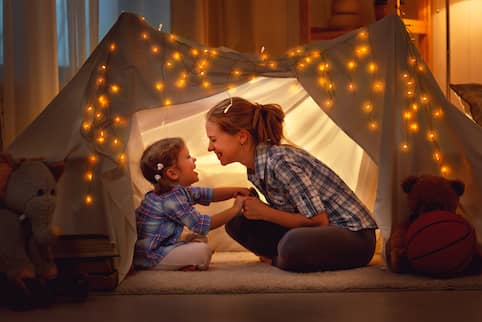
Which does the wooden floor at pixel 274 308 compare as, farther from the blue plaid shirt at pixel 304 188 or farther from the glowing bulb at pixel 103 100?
the glowing bulb at pixel 103 100

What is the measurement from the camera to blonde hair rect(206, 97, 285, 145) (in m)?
2.84

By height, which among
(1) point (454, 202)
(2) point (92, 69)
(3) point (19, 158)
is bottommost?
(1) point (454, 202)

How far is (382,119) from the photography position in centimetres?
271

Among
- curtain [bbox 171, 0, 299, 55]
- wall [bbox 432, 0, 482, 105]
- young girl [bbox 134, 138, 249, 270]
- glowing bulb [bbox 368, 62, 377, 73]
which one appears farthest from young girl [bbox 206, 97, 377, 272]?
wall [bbox 432, 0, 482, 105]

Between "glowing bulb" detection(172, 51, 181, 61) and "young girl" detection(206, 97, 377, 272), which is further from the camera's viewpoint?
"glowing bulb" detection(172, 51, 181, 61)

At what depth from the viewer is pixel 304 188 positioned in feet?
8.90

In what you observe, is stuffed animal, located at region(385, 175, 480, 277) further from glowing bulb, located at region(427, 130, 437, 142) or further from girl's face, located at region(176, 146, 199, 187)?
girl's face, located at region(176, 146, 199, 187)

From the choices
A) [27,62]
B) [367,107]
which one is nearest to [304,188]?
[367,107]

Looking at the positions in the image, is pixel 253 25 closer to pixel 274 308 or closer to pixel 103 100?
pixel 103 100

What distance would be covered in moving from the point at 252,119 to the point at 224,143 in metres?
0.12

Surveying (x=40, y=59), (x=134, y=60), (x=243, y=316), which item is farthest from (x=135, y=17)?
(x=243, y=316)

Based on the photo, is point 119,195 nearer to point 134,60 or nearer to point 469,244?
point 134,60

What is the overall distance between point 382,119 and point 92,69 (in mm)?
947

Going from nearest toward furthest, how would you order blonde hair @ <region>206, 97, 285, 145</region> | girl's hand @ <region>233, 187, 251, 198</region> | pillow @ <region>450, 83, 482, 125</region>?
blonde hair @ <region>206, 97, 285, 145</region> → girl's hand @ <region>233, 187, 251, 198</region> → pillow @ <region>450, 83, 482, 125</region>
